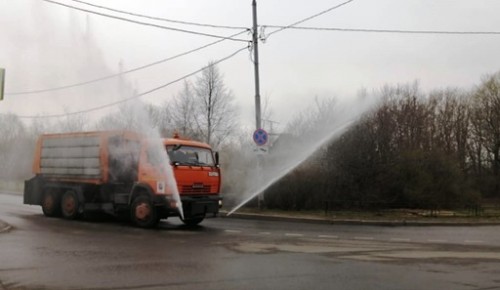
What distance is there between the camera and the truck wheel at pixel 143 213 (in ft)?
49.5

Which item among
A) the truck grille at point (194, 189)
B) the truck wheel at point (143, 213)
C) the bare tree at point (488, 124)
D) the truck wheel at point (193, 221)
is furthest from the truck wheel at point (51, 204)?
the bare tree at point (488, 124)

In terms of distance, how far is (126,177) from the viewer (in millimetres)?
16000

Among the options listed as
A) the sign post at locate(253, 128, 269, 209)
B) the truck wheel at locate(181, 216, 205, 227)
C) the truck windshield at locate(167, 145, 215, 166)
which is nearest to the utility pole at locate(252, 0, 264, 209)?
the sign post at locate(253, 128, 269, 209)

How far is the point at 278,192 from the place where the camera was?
2228 cm

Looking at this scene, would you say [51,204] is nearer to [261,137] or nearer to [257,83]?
[261,137]

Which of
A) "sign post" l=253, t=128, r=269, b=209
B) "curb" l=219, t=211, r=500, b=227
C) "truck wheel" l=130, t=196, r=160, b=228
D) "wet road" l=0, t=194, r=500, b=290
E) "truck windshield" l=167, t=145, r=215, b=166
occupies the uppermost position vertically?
"sign post" l=253, t=128, r=269, b=209

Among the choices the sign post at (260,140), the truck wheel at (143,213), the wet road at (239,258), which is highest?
the sign post at (260,140)

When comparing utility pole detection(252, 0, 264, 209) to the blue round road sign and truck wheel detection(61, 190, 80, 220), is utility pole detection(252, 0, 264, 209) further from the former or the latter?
truck wheel detection(61, 190, 80, 220)

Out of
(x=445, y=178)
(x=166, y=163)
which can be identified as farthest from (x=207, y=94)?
(x=166, y=163)

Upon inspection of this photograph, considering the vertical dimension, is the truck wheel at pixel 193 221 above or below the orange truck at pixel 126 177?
below

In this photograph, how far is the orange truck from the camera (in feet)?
49.5

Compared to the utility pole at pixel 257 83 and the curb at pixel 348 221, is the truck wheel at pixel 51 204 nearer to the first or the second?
the curb at pixel 348 221

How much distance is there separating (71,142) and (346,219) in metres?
10.7

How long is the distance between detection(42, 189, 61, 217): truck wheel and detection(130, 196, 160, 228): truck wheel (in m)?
4.01
